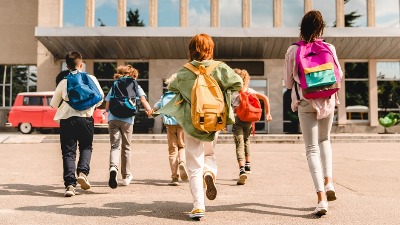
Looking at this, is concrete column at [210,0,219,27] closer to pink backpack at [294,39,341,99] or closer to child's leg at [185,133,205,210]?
pink backpack at [294,39,341,99]

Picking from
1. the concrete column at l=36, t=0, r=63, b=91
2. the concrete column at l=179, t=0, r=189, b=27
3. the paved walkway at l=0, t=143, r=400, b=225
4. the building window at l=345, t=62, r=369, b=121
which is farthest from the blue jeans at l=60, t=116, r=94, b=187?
the building window at l=345, t=62, r=369, b=121

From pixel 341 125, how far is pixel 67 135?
21463 mm

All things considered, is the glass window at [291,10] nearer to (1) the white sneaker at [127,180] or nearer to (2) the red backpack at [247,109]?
(2) the red backpack at [247,109]

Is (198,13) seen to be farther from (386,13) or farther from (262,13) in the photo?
(386,13)

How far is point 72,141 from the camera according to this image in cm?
566

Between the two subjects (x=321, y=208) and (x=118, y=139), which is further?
(x=118, y=139)

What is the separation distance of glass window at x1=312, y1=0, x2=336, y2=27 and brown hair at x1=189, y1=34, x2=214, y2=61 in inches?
893

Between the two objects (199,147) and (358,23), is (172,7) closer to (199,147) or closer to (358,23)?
(358,23)

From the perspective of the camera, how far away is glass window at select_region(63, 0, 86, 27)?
25203 millimetres

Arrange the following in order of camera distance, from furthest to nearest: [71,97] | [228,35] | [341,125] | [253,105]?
[341,125] → [228,35] → [253,105] → [71,97]

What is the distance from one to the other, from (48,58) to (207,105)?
74.8ft

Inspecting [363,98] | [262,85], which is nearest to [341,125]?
[363,98]

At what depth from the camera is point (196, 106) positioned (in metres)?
4.10

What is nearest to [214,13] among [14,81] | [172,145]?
[14,81]
